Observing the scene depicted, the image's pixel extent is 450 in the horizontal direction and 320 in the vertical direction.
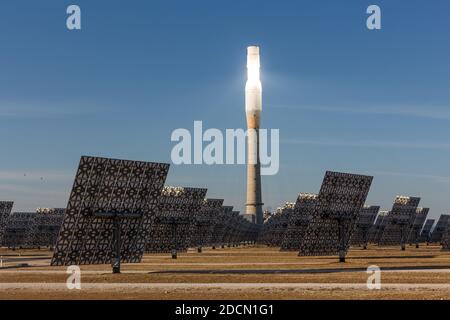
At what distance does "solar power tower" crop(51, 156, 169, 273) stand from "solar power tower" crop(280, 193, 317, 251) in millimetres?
42439

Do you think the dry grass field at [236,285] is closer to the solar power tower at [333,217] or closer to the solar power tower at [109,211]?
the solar power tower at [109,211]

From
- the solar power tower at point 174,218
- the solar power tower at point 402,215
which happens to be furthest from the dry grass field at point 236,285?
the solar power tower at point 402,215

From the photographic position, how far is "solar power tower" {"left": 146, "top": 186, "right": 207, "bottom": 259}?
7919 cm

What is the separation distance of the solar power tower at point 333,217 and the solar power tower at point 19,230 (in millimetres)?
77186

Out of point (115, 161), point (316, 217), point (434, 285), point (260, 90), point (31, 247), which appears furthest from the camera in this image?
point (260, 90)

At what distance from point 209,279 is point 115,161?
9450 millimetres

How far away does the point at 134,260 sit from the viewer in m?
53.7

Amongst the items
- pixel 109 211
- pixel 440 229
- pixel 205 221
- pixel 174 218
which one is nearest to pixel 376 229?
pixel 440 229

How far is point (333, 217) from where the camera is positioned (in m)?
67.6

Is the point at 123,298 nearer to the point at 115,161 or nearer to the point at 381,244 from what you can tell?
the point at 115,161

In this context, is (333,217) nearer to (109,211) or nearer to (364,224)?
(109,211)

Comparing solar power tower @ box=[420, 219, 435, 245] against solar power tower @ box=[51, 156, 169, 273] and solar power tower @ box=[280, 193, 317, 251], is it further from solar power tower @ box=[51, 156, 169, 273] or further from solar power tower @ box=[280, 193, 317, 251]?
solar power tower @ box=[51, 156, 169, 273]
